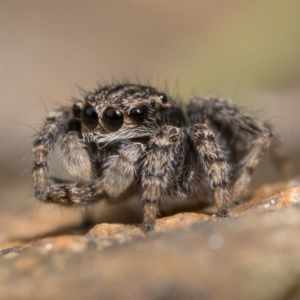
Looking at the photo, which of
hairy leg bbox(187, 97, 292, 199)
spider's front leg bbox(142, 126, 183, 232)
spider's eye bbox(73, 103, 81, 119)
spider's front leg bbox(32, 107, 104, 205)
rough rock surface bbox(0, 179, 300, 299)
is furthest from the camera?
hairy leg bbox(187, 97, 292, 199)

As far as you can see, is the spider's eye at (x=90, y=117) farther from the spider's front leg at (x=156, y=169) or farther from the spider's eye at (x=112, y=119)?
the spider's front leg at (x=156, y=169)

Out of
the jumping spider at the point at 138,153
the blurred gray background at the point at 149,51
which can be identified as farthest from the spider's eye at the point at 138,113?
the blurred gray background at the point at 149,51

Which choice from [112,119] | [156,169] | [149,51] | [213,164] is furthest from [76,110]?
[149,51]

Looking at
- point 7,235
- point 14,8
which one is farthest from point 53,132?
point 14,8

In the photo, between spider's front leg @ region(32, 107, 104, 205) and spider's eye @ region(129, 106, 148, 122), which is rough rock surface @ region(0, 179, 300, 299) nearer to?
spider's front leg @ region(32, 107, 104, 205)

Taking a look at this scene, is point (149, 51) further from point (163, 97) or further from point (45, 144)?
Answer: point (45, 144)

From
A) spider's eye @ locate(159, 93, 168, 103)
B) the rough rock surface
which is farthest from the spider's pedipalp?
the rough rock surface
